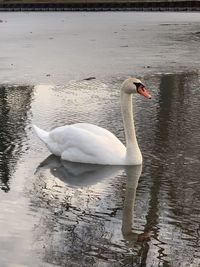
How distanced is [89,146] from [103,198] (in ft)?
4.97

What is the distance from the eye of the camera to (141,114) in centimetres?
1188

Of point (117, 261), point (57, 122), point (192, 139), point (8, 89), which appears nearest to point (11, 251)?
point (117, 261)

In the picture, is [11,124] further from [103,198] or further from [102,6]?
[102,6]

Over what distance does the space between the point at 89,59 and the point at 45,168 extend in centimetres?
1531

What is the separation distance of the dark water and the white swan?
0.44 feet

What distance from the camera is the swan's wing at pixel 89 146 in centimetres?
849

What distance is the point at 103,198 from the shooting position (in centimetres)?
714

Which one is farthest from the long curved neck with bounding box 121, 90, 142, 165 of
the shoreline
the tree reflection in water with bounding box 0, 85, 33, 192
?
the shoreline

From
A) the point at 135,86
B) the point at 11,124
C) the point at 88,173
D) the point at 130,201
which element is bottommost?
the point at 11,124

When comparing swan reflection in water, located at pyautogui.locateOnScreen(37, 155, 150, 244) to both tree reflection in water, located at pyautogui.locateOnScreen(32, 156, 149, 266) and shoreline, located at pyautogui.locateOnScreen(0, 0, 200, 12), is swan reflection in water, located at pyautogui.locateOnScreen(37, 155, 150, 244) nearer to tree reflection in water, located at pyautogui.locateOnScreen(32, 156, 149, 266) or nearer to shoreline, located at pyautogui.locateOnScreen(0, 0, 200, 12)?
tree reflection in water, located at pyautogui.locateOnScreen(32, 156, 149, 266)

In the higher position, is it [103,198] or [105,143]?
[105,143]

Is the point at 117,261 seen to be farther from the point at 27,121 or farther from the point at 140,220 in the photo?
the point at 27,121

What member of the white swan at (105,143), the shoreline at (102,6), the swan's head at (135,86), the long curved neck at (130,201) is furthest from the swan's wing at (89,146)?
the shoreline at (102,6)

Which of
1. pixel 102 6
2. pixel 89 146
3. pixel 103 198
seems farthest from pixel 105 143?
pixel 102 6
